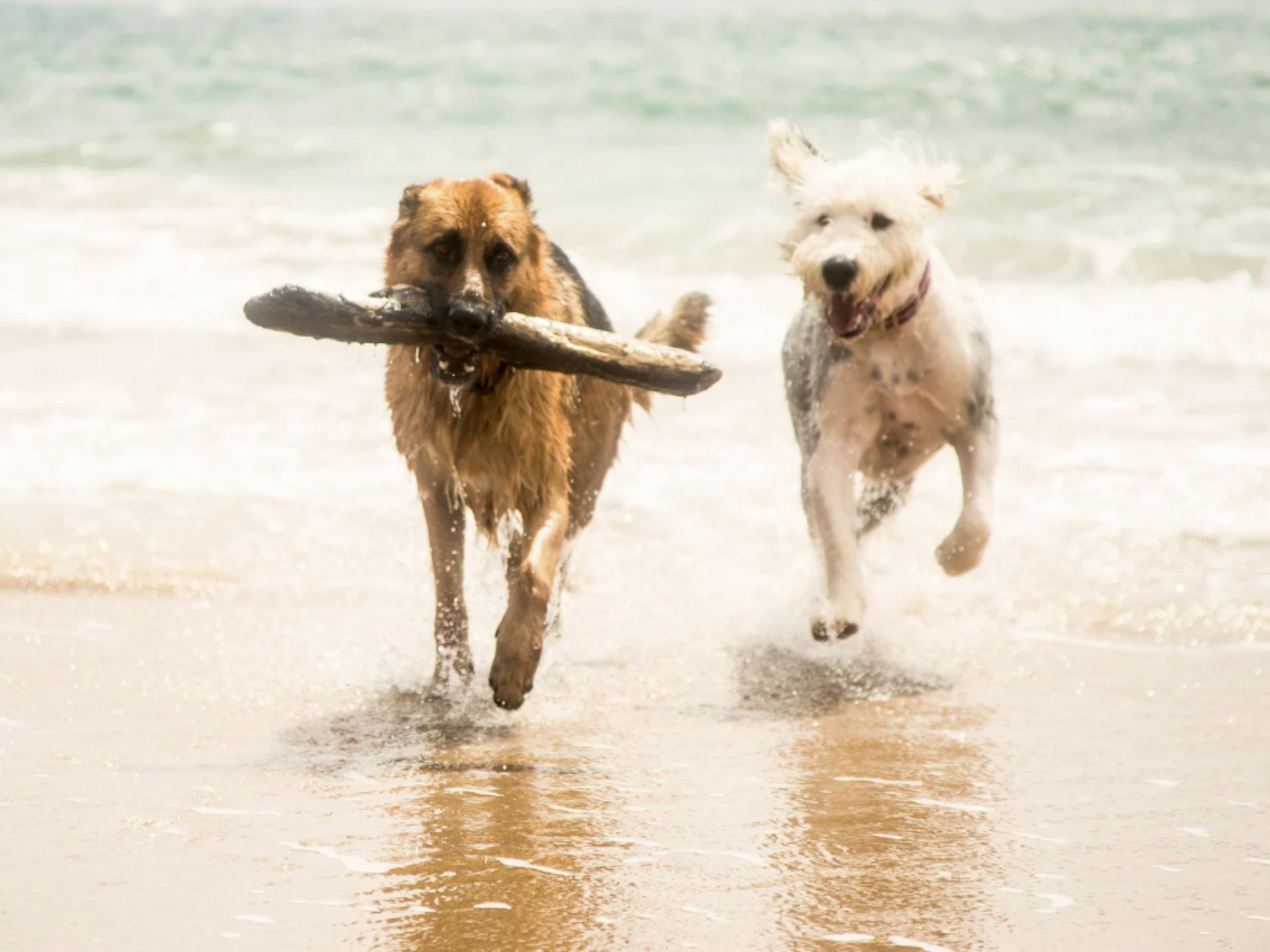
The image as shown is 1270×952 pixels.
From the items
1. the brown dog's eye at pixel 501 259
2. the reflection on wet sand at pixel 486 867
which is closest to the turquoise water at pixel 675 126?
the brown dog's eye at pixel 501 259

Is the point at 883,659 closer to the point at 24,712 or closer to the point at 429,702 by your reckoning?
the point at 429,702

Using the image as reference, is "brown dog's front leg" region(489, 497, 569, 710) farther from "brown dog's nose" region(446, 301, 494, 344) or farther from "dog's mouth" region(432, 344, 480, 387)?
"brown dog's nose" region(446, 301, 494, 344)

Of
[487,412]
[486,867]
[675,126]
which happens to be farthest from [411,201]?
[675,126]

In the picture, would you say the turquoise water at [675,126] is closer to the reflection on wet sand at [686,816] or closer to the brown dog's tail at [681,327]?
the brown dog's tail at [681,327]

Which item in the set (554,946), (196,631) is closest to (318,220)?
(196,631)

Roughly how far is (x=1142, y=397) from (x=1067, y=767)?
4.82 meters

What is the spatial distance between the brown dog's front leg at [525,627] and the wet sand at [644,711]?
0.51 feet

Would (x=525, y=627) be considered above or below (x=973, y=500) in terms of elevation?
below

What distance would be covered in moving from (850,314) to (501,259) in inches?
46.0

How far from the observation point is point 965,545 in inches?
205

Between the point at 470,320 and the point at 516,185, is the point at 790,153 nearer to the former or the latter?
the point at 516,185

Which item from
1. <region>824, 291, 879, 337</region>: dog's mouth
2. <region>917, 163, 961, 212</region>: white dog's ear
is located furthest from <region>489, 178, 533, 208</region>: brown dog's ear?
<region>917, 163, 961, 212</region>: white dog's ear

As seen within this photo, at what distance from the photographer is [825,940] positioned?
10.3 ft

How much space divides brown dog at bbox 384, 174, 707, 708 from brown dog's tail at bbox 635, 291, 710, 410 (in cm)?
51
